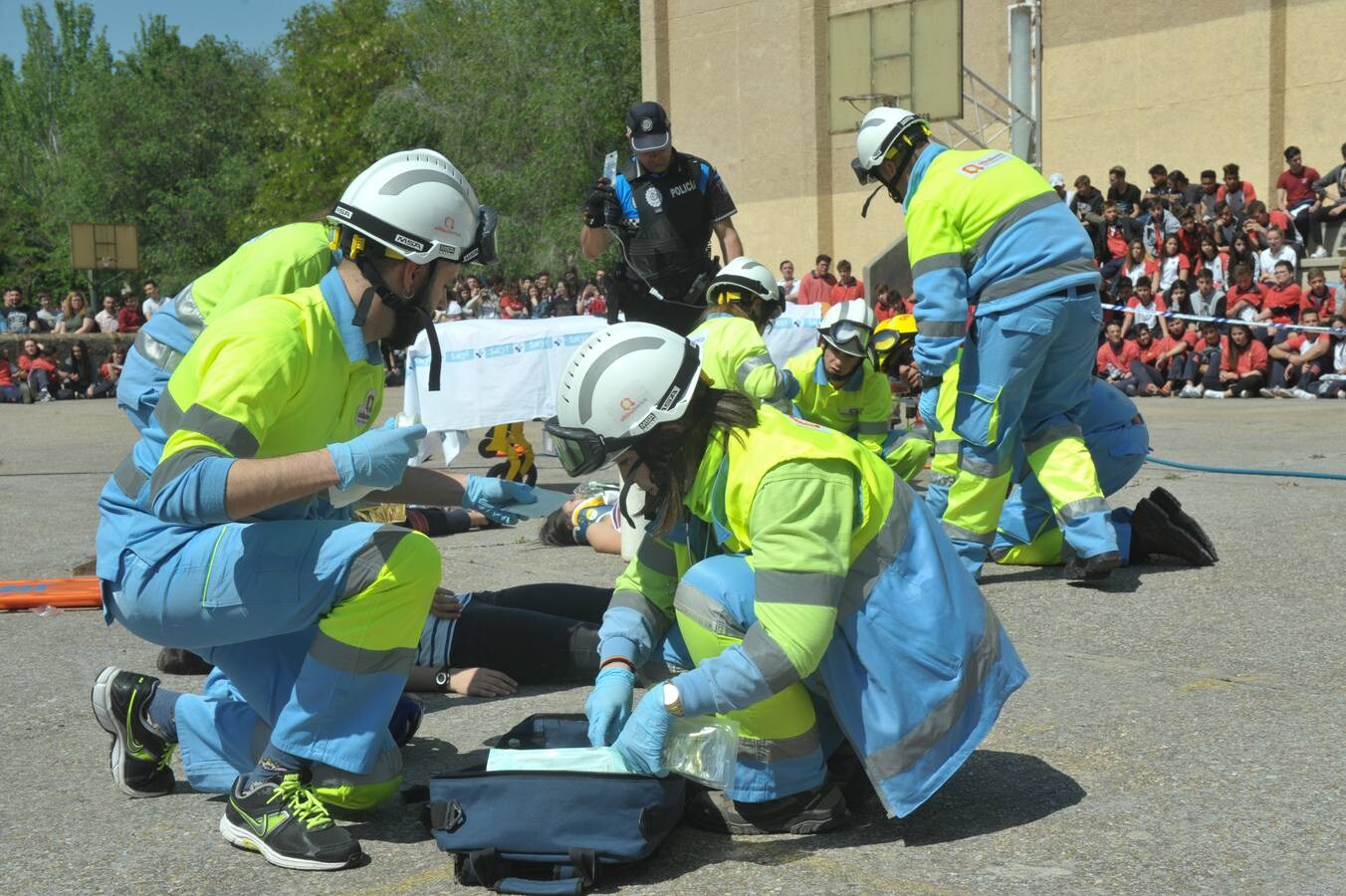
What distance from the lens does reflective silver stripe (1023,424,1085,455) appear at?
6.30 m

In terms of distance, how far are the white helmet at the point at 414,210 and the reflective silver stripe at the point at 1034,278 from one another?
283 centimetres

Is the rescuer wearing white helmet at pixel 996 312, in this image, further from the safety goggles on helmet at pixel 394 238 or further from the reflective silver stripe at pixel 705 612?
the reflective silver stripe at pixel 705 612

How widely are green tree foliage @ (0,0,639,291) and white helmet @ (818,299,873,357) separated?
34.0m

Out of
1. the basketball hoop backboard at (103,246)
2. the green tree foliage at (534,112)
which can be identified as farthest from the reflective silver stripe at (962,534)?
the green tree foliage at (534,112)

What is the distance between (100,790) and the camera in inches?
159

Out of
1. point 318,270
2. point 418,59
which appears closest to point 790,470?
point 318,270

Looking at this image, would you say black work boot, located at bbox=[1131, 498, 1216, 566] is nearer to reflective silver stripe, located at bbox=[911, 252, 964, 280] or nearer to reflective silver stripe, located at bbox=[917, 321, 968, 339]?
reflective silver stripe, located at bbox=[917, 321, 968, 339]

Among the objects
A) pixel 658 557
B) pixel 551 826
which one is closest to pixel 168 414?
pixel 658 557

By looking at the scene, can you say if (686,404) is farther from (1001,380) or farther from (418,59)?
(418,59)

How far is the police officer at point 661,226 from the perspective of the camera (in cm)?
820

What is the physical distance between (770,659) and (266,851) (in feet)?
4.07

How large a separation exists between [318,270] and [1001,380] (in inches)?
107

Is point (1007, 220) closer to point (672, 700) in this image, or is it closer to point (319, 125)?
point (672, 700)

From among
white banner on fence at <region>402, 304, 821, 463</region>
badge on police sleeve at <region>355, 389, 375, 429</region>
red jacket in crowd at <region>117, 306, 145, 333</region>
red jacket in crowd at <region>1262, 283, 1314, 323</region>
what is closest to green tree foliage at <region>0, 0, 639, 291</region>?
red jacket in crowd at <region>117, 306, 145, 333</region>
